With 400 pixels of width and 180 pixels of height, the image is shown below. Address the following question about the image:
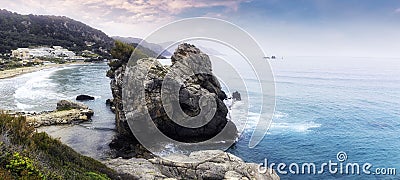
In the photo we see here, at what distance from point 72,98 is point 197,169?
121 feet

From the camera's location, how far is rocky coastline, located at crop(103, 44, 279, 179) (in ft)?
57.1

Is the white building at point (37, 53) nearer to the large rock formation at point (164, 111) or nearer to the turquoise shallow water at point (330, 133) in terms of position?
the turquoise shallow water at point (330, 133)

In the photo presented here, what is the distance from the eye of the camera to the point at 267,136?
31875 mm

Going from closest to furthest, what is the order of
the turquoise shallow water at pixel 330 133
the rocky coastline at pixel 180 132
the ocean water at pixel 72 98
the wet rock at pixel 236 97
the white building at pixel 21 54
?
the rocky coastline at pixel 180 132
the turquoise shallow water at pixel 330 133
the ocean water at pixel 72 98
the wet rock at pixel 236 97
the white building at pixel 21 54

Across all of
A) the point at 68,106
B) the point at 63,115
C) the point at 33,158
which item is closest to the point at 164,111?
the point at 63,115

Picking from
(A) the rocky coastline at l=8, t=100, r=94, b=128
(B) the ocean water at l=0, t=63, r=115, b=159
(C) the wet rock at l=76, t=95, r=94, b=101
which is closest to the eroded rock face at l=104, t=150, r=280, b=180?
(B) the ocean water at l=0, t=63, r=115, b=159

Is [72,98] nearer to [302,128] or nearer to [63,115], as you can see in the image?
[63,115]

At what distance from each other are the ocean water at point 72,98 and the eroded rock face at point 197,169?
6970mm

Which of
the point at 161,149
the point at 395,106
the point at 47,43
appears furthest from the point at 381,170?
the point at 47,43

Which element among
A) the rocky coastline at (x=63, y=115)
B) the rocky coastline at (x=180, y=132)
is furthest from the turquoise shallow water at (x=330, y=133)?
the rocky coastline at (x=63, y=115)

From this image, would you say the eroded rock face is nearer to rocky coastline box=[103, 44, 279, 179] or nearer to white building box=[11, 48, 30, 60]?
rocky coastline box=[103, 44, 279, 179]

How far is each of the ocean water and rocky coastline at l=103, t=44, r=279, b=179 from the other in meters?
1.77

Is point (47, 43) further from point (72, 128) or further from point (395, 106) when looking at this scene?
point (395, 106)

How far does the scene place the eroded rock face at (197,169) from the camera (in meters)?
16.6
